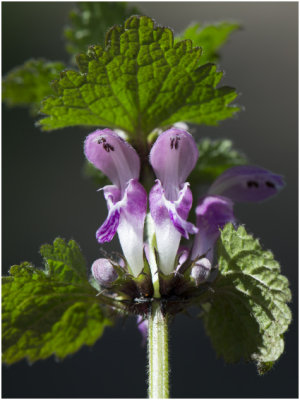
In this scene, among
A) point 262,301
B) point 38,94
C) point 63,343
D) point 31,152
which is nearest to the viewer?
point 262,301

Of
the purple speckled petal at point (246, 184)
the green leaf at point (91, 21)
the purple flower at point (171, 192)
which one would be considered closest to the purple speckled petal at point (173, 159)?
the purple flower at point (171, 192)

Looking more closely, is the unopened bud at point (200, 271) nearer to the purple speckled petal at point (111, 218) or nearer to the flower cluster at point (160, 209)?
the flower cluster at point (160, 209)

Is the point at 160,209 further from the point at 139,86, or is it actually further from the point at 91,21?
the point at 91,21

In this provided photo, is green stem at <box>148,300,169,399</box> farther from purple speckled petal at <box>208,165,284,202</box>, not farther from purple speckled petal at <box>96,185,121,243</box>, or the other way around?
purple speckled petal at <box>208,165,284,202</box>

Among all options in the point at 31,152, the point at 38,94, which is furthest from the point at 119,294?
the point at 31,152

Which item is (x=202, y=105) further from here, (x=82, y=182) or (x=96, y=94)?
(x=82, y=182)

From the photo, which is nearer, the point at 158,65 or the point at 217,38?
the point at 158,65
